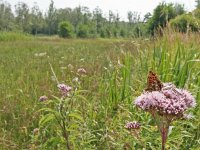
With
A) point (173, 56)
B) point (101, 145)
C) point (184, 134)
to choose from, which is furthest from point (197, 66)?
point (101, 145)

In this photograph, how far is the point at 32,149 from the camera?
235 cm

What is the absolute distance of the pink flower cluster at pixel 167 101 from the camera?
1.05 meters

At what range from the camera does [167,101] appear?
1.06 m

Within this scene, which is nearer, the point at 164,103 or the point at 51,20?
the point at 164,103

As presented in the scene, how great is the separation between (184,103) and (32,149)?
156 cm

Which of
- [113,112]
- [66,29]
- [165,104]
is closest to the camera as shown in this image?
[165,104]

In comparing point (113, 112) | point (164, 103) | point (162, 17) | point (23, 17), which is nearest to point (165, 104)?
point (164, 103)

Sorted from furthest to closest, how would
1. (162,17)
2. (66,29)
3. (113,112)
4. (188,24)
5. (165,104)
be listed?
(66,29), (162,17), (188,24), (113,112), (165,104)

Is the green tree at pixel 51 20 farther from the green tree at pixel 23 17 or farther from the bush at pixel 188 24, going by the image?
the bush at pixel 188 24

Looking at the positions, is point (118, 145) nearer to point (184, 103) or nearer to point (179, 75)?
point (184, 103)

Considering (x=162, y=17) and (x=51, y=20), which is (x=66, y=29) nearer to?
(x=51, y=20)

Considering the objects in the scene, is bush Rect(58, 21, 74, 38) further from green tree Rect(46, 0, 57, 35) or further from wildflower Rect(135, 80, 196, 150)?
wildflower Rect(135, 80, 196, 150)

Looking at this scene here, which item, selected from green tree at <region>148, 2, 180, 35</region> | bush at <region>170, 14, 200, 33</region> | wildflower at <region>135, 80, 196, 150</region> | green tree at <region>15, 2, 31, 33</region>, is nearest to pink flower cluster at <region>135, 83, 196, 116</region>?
wildflower at <region>135, 80, 196, 150</region>

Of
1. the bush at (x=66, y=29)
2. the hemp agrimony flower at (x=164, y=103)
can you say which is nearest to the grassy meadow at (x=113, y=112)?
the hemp agrimony flower at (x=164, y=103)
